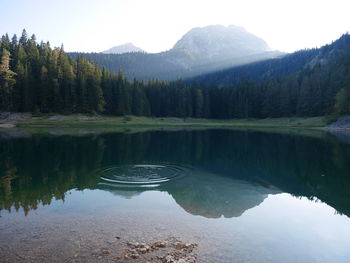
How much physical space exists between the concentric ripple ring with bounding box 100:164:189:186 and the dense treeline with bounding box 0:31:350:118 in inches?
3040

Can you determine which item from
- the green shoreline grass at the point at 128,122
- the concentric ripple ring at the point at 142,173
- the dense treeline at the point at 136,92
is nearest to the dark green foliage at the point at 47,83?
the dense treeline at the point at 136,92

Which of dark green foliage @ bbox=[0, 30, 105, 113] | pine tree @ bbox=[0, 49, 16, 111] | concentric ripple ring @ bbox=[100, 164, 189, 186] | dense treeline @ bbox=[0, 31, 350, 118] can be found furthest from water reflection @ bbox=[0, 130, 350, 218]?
dense treeline @ bbox=[0, 31, 350, 118]

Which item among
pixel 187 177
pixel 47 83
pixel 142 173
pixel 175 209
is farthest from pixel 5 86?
pixel 175 209

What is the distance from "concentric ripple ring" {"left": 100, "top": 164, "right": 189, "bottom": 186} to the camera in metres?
21.9

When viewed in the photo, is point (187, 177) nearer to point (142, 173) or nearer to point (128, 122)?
point (142, 173)

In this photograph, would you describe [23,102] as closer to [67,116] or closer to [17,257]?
[67,116]

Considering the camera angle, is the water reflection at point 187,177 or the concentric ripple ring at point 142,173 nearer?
the water reflection at point 187,177

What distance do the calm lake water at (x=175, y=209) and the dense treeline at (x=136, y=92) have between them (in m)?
73.2

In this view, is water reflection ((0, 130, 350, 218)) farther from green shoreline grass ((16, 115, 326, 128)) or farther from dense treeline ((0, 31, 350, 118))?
dense treeline ((0, 31, 350, 118))

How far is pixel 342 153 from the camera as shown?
37.6 meters

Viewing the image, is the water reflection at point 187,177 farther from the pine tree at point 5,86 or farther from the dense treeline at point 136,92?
the dense treeline at point 136,92

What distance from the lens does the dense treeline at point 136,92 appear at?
93.8 metres

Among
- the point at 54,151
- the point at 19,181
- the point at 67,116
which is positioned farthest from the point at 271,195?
the point at 67,116

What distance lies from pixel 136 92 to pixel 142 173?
337 feet
